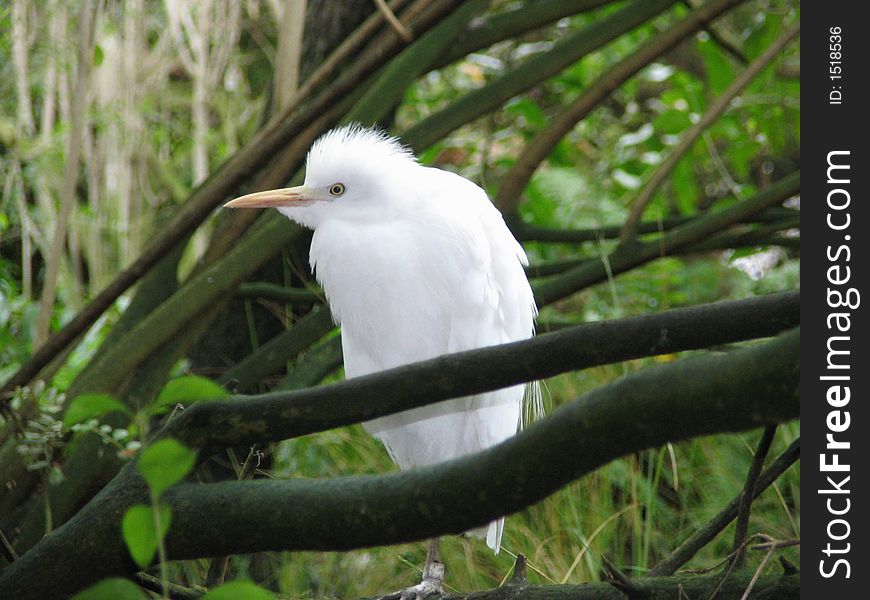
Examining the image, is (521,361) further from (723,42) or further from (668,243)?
(723,42)

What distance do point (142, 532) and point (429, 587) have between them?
1248 millimetres

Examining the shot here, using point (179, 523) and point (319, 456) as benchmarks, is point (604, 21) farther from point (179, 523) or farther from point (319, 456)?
point (179, 523)

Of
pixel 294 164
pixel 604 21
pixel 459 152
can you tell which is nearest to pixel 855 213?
pixel 604 21

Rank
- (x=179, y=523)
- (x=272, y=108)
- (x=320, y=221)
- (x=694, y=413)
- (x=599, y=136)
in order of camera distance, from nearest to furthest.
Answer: (x=694, y=413) → (x=179, y=523) → (x=320, y=221) → (x=272, y=108) → (x=599, y=136)

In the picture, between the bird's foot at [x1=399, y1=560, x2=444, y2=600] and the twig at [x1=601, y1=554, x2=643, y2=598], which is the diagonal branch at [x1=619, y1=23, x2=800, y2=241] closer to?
the bird's foot at [x1=399, y1=560, x2=444, y2=600]

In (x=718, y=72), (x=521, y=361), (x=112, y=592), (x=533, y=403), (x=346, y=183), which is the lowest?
(x=112, y=592)

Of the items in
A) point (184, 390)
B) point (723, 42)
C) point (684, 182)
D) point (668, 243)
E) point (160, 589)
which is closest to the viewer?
point (184, 390)

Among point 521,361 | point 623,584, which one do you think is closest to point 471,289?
point 623,584

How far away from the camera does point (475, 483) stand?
721 millimetres

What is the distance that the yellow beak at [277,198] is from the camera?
6.18 ft

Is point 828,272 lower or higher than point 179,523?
higher

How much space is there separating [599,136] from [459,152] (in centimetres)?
92

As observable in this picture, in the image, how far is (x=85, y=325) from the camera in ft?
7.27

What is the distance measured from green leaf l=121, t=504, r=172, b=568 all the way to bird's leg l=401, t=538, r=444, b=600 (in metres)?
1.12
